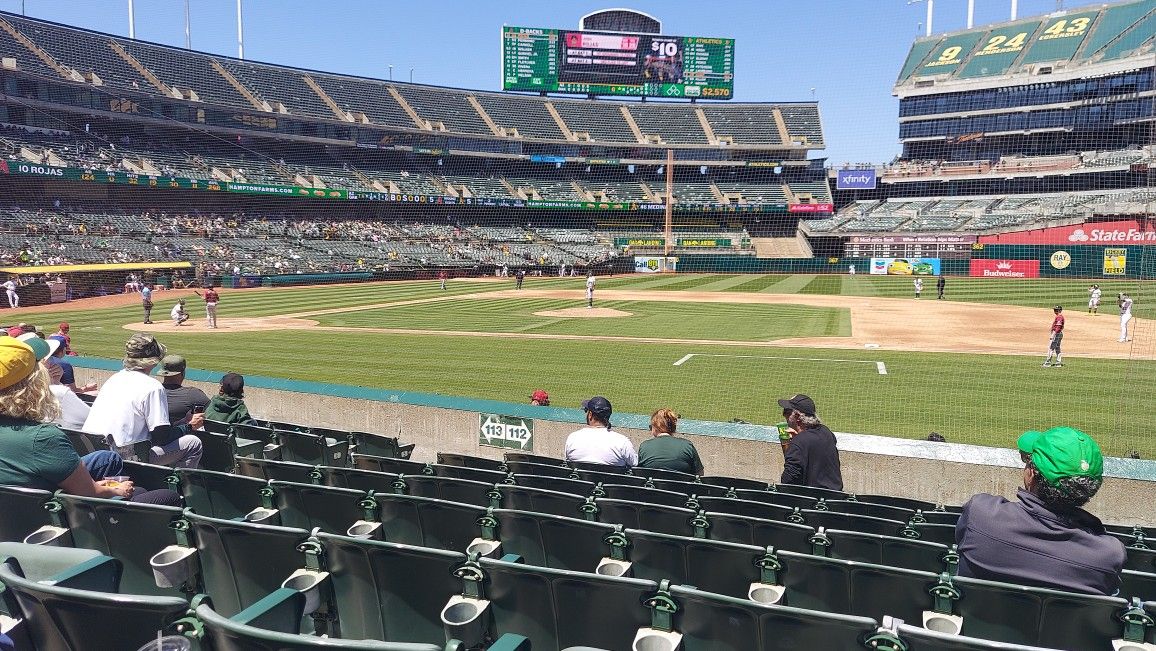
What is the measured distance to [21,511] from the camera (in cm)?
402

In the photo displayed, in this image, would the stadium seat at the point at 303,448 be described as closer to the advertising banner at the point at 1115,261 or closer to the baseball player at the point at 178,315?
the baseball player at the point at 178,315

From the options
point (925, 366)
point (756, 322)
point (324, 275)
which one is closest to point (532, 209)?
point (324, 275)

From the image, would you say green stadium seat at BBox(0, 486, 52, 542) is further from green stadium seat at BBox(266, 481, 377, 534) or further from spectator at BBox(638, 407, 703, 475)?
spectator at BBox(638, 407, 703, 475)

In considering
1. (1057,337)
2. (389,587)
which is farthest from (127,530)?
(1057,337)

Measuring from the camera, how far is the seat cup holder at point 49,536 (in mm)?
3955

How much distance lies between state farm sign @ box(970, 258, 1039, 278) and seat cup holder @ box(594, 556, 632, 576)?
→ 2361 inches

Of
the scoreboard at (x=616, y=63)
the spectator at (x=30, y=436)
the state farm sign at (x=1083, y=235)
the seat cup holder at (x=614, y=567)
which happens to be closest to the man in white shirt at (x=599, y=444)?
the seat cup holder at (x=614, y=567)

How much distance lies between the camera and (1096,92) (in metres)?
68.6

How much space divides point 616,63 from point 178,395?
86294 mm

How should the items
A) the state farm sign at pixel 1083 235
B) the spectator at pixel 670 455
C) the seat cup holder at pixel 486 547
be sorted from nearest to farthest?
the seat cup holder at pixel 486 547 < the spectator at pixel 670 455 < the state farm sign at pixel 1083 235

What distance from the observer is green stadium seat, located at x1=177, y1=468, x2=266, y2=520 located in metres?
4.82

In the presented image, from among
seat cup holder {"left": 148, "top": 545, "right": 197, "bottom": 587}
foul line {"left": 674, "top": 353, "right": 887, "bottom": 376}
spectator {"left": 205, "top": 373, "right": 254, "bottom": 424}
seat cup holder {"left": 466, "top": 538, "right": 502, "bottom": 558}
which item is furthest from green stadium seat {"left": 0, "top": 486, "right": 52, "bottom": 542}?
foul line {"left": 674, "top": 353, "right": 887, "bottom": 376}

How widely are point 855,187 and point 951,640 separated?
3460 inches

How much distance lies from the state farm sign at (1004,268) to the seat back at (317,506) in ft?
198
